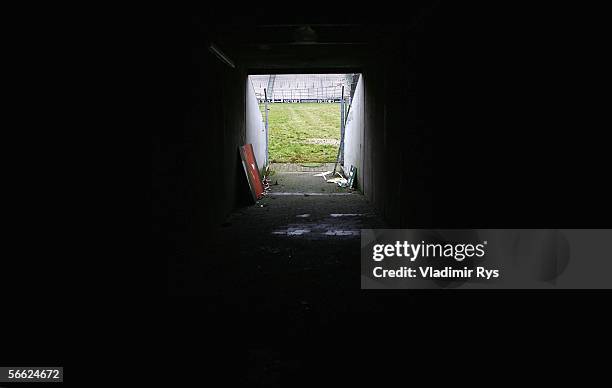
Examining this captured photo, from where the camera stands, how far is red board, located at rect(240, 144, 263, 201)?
11.1 meters

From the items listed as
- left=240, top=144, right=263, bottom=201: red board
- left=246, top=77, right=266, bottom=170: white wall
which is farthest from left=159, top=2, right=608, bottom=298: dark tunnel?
left=246, top=77, right=266, bottom=170: white wall

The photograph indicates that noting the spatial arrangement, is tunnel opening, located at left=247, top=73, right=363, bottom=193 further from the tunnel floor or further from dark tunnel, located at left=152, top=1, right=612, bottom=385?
dark tunnel, located at left=152, top=1, right=612, bottom=385

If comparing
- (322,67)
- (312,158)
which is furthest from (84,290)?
(312,158)

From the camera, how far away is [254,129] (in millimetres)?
14273

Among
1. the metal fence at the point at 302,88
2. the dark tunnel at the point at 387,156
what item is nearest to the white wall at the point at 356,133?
the dark tunnel at the point at 387,156

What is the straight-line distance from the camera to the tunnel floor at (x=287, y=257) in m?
4.69

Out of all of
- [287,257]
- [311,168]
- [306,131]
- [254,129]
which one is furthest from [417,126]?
[306,131]

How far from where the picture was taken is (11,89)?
2.93m

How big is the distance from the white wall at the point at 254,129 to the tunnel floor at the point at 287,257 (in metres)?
2.93

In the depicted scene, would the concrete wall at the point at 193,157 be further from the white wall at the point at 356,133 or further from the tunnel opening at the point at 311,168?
the white wall at the point at 356,133

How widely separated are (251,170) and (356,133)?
335 centimetres

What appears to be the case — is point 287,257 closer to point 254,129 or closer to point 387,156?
point 387,156

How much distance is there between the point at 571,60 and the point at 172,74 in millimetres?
4366

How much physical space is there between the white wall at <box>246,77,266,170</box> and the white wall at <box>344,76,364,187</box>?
9.32 feet
